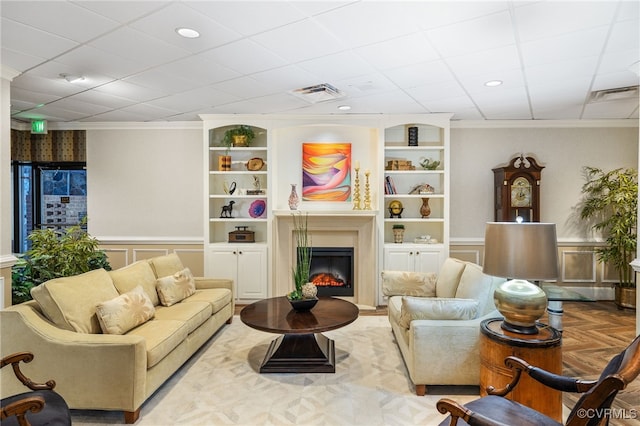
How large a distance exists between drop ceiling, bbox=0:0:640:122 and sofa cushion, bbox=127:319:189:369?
220 cm

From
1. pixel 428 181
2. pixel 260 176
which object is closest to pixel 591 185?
pixel 428 181

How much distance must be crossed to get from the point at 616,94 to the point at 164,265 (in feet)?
17.1

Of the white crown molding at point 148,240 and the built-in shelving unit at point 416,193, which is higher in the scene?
the built-in shelving unit at point 416,193

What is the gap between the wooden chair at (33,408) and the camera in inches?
62.0

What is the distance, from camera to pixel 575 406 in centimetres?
139

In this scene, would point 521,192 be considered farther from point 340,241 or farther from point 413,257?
point 340,241

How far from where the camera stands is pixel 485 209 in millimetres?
5648

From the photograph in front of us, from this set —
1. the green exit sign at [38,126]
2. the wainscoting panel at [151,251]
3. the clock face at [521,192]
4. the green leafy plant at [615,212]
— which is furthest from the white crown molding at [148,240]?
the green leafy plant at [615,212]

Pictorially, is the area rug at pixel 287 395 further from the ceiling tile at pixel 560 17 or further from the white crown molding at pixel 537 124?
the white crown molding at pixel 537 124

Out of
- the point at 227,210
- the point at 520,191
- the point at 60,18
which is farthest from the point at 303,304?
the point at 520,191

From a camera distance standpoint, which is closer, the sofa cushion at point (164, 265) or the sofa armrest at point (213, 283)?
the sofa cushion at point (164, 265)

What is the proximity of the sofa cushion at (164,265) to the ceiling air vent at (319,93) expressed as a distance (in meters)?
2.35

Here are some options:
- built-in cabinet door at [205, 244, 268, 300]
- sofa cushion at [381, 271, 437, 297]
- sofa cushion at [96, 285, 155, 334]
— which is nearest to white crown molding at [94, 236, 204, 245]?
built-in cabinet door at [205, 244, 268, 300]

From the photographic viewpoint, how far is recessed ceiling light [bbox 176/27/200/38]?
262 cm
